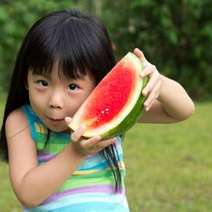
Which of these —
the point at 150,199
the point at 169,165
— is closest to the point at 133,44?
the point at 169,165

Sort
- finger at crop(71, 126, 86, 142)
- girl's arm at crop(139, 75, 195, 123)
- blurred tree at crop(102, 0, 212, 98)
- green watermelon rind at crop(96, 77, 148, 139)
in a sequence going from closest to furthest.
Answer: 1. finger at crop(71, 126, 86, 142)
2. green watermelon rind at crop(96, 77, 148, 139)
3. girl's arm at crop(139, 75, 195, 123)
4. blurred tree at crop(102, 0, 212, 98)

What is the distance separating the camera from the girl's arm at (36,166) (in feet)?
6.24

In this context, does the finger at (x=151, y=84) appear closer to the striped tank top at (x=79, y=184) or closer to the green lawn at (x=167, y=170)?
the striped tank top at (x=79, y=184)

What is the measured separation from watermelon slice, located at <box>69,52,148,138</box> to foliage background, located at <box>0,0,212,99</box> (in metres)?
11.2

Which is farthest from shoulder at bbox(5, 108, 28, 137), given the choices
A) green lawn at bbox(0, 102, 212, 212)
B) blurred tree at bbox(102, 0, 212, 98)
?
blurred tree at bbox(102, 0, 212, 98)

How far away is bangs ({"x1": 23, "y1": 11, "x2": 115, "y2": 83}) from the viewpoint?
1.97 m

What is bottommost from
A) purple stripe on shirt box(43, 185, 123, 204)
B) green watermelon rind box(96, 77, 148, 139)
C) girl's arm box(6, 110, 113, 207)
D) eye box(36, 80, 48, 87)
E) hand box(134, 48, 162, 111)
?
purple stripe on shirt box(43, 185, 123, 204)

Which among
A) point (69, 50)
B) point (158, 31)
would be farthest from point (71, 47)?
point (158, 31)

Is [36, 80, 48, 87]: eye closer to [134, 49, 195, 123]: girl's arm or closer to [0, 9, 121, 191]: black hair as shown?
[0, 9, 121, 191]: black hair

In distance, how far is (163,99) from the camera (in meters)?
2.08

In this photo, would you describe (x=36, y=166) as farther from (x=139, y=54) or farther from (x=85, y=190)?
(x=139, y=54)

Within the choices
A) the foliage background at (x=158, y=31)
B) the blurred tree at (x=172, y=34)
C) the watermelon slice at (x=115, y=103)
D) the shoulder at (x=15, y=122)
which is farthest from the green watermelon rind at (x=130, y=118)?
the blurred tree at (x=172, y=34)

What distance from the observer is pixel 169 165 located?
5547 millimetres

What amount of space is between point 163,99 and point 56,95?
0.34 m
